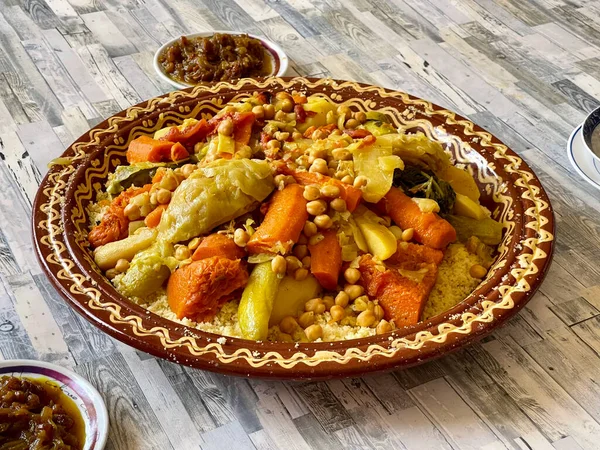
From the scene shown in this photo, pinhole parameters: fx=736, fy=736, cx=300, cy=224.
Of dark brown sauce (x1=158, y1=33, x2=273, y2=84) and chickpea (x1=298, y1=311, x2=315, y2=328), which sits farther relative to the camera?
dark brown sauce (x1=158, y1=33, x2=273, y2=84)

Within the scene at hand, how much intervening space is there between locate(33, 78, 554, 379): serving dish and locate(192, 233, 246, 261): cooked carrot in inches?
9.9

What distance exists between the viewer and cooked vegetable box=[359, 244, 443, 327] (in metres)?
2.19

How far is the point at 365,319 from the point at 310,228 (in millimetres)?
330

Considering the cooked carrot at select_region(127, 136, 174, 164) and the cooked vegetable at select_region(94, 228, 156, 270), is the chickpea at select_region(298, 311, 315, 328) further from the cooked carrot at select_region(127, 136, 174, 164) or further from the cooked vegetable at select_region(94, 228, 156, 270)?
the cooked carrot at select_region(127, 136, 174, 164)

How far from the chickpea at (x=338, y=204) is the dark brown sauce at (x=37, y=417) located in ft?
3.11

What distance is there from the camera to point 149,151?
266cm

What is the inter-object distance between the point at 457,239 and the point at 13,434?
4.89 ft

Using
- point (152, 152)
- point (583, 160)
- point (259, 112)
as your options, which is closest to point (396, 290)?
point (259, 112)

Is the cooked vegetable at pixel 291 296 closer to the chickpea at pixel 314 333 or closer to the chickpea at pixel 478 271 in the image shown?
the chickpea at pixel 314 333

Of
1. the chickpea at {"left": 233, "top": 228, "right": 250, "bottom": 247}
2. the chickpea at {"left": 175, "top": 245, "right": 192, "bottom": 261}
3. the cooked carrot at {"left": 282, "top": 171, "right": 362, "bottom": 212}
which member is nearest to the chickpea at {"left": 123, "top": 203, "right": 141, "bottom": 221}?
the chickpea at {"left": 175, "top": 245, "right": 192, "bottom": 261}

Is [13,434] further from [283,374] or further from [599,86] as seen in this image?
[599,86]

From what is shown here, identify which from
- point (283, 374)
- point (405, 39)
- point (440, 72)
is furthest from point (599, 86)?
point (283, 374)

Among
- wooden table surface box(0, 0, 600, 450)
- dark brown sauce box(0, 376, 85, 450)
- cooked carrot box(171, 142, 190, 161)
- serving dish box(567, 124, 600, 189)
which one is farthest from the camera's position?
serving dish box(567, 124, 600, 189)

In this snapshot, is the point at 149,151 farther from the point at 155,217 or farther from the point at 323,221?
the point at 323,221
